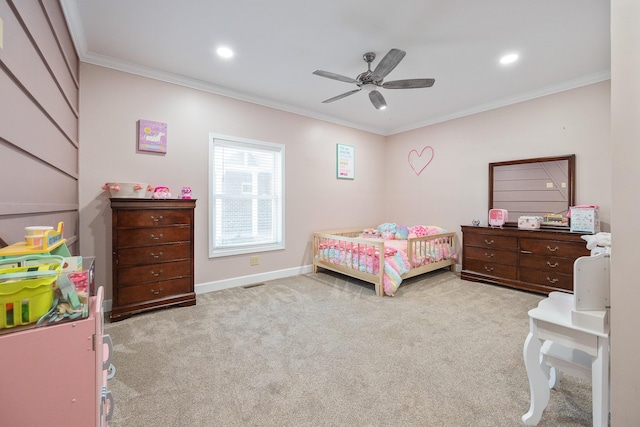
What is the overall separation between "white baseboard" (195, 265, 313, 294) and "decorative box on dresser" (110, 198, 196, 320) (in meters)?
0.43

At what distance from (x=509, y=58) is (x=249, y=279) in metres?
3.89

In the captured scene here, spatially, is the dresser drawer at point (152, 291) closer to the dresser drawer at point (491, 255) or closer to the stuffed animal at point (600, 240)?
the stuffed animal at point (600, 240)

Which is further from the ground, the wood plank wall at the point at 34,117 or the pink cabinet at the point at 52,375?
the wood plank wall at the point at 34,117

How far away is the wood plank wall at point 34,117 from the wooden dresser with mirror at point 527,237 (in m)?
4.37

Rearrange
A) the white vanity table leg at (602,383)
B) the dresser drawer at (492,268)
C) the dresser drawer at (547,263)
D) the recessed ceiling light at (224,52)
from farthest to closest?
the dresser drawer at (492,268) → the dresser drawer at (547,263) → the recessed ceiling light at (224,52) → the white vanity table leg at (602,383)

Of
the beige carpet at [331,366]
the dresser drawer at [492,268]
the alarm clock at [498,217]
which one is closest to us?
the beige carpet at [331,366]

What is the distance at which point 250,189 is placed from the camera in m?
3.75

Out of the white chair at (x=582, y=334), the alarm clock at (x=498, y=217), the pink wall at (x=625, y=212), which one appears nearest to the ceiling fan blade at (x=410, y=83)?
the pink wall at (x=625, y=212)

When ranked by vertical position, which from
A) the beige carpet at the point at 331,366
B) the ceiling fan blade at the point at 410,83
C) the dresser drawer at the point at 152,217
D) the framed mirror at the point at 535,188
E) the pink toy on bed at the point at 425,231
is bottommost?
the beige carpet at the point at 331,366

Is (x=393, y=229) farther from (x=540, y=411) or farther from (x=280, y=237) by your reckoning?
(x=540, y=411)

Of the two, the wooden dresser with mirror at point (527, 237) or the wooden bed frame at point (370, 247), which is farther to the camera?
the wooden bed frame at point (370, 247)

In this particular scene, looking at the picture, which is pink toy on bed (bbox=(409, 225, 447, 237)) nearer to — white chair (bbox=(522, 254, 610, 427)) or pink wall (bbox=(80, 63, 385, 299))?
pink wall (bbox=(80, 63, 385, 299))

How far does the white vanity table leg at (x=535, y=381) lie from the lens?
4.25ft

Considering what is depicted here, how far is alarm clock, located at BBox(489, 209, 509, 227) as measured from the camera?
12.1 ft
